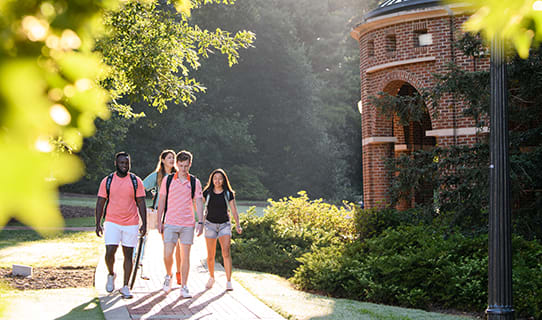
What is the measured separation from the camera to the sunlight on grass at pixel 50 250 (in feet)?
44.5

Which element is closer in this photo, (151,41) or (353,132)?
(151,41)

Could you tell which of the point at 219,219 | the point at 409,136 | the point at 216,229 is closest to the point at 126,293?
the point at 216,229

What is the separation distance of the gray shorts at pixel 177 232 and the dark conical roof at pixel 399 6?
433 inches

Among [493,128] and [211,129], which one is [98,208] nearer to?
[493,128]

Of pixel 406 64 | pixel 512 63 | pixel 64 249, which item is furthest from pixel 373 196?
pixel 64 249

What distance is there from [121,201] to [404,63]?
11.4 metres

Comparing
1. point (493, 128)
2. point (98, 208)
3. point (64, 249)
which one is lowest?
point (64, 249)

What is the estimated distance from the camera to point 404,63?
17844 millimetres

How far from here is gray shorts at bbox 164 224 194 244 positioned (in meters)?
8.98

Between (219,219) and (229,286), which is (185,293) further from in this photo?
(219,219)

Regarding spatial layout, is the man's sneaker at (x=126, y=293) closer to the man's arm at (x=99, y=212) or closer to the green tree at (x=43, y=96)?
the man's arm at (x=99, y=212)

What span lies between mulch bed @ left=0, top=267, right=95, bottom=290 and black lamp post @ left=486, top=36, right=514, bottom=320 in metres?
6.30

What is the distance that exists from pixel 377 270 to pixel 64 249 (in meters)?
9.05

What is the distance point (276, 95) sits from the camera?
49312 millimetres
